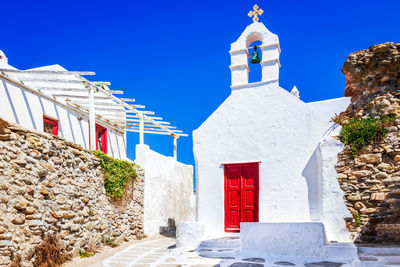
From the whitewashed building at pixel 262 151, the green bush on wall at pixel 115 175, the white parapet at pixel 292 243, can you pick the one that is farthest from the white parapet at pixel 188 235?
the green bush on wall at pixel 115 175

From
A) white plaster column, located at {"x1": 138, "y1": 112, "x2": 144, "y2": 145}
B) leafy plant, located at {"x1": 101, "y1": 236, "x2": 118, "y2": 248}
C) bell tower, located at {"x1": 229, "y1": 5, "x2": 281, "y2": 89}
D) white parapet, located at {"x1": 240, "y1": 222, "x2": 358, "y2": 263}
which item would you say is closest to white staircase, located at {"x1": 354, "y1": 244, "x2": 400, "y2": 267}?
white parapet, located at {"x1": 240, "y1": 222, "x2": 358, "y2": 263}

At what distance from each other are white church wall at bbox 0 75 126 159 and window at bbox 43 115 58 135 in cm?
12

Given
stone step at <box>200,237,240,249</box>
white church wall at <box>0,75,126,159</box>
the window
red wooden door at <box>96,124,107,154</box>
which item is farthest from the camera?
red wooden door at <box>96,124,107,154</box>

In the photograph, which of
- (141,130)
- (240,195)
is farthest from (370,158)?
(141,130)

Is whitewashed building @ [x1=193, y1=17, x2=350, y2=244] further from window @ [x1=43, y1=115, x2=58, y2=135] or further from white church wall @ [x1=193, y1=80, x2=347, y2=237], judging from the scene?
window @ [x1=43, y1=115, x2=58, y2=135]

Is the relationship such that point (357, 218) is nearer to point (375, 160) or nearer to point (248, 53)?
point (375, 160)

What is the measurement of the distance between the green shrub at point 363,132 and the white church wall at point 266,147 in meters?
0.81

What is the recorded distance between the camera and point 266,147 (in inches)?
333

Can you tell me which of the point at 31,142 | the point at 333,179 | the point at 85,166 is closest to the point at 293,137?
the point at 333,179

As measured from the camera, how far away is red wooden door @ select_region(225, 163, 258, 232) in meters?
8.41

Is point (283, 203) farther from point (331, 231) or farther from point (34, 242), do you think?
point (34, 242)

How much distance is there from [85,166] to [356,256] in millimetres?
6445

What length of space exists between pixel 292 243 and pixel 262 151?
9.02 feet

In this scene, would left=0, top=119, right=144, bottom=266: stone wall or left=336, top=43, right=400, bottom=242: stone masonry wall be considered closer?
left=0, top=119, right=144, bottom=266: stone wall
